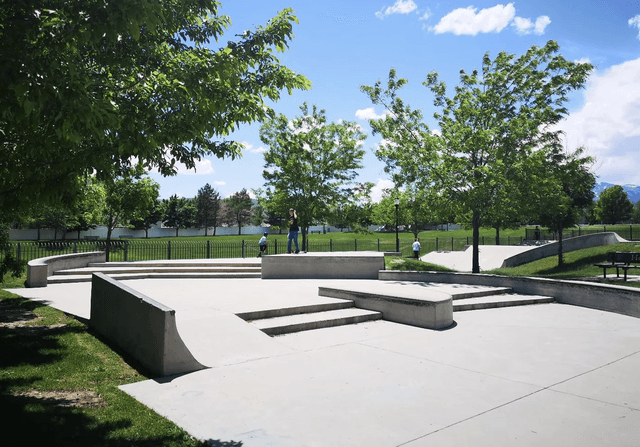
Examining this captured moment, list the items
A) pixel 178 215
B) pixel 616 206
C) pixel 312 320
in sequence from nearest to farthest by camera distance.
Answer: pixel 312 320 < pixel 616 206 < pixel 178 215

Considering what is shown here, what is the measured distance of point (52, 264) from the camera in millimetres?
15875

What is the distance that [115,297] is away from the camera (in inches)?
283

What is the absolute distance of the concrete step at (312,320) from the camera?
25.6 ft

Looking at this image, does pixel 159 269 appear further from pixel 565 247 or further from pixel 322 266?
pixel 565 247

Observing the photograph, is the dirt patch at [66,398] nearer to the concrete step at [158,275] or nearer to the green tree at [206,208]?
the concrete step at [158,275]

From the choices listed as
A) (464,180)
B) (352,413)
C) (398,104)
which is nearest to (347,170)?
(398,104)

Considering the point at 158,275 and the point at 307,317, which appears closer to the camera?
the point at 307,317

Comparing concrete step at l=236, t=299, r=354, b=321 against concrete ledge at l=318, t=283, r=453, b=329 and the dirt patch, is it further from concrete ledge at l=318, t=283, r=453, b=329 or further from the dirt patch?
the dirt patch

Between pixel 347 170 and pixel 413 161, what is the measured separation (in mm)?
8348

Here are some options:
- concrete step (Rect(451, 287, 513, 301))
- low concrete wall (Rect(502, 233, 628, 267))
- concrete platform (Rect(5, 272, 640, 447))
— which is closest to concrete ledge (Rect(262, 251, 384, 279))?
concrete step (Rect(451, 287, 513, 301))

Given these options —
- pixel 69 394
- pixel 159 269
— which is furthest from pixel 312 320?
pixel 159 269

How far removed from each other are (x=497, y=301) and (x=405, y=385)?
6.60m

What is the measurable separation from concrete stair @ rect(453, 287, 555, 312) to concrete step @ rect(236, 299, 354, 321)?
9.18 feet

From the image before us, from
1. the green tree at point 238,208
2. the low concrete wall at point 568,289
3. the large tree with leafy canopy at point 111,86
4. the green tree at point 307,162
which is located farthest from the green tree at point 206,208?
the large tree with leafy canopy at point 111,86
